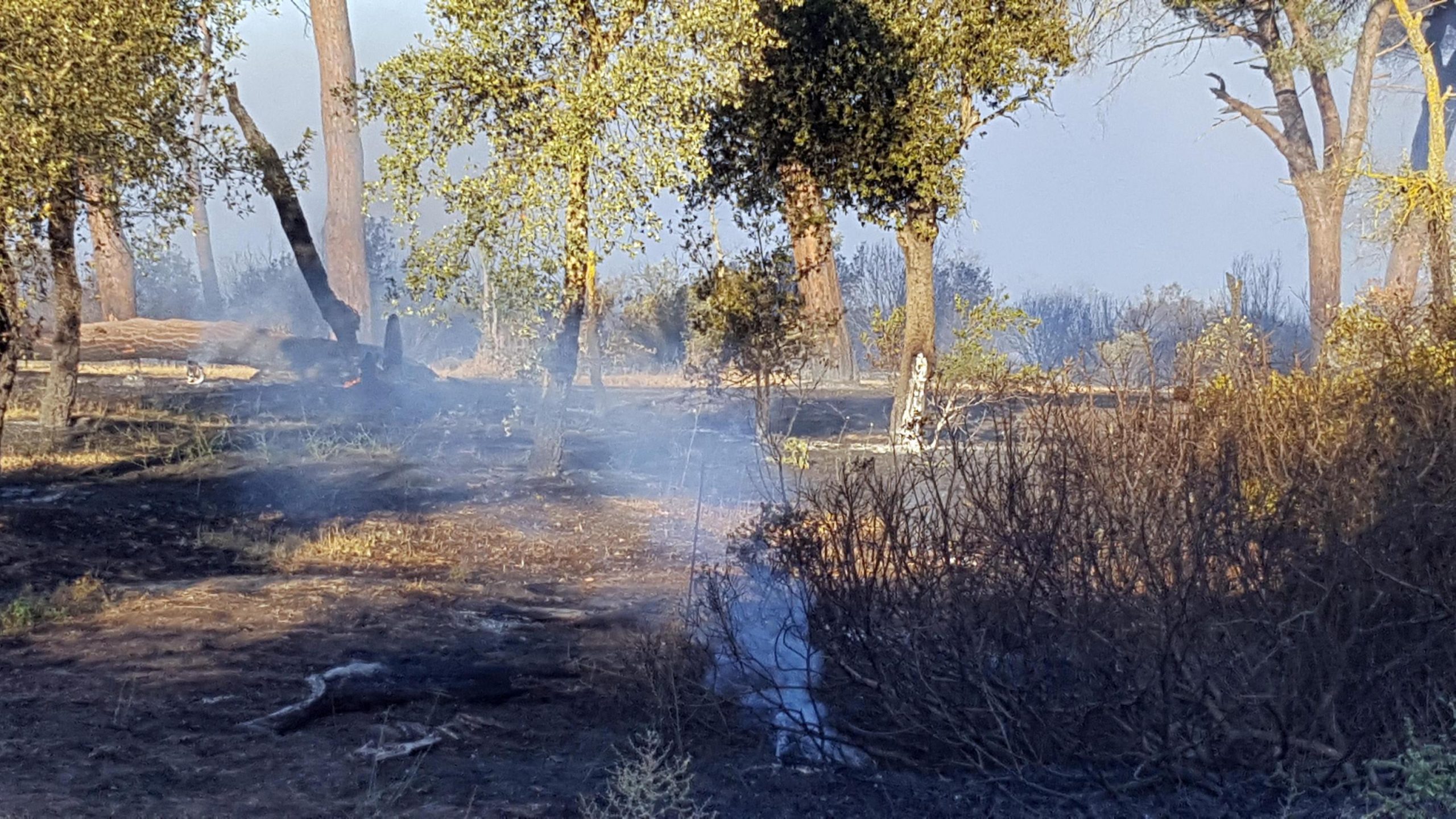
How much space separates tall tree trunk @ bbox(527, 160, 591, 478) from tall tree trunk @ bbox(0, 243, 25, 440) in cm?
355

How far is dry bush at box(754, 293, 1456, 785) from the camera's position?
4785 millimetres

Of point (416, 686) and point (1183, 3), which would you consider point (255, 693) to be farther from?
point (1183, 3)

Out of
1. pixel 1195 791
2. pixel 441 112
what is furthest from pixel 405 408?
pixel 1195 791

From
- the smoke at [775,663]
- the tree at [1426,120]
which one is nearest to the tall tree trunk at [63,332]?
the smoke at [775,663]

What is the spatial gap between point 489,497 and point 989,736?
22.6 feet

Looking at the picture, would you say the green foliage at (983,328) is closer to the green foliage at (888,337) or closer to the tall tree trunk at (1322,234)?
the green foliage at (888,337)

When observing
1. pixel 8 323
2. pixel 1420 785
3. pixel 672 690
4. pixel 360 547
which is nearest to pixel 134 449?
→ pixel 8 323

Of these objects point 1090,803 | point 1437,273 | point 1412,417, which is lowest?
point 1090,803

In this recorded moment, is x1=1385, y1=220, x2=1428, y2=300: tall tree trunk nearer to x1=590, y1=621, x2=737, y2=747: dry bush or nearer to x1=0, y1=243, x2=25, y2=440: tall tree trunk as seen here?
x1=590, y1=621, x2=737, y2=747: dry bush

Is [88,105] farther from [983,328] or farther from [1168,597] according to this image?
[983,328]

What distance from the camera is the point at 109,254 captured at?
11.8 m

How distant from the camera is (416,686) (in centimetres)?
613

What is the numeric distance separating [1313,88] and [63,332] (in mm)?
16489

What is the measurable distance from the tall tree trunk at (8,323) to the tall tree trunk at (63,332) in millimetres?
1506
